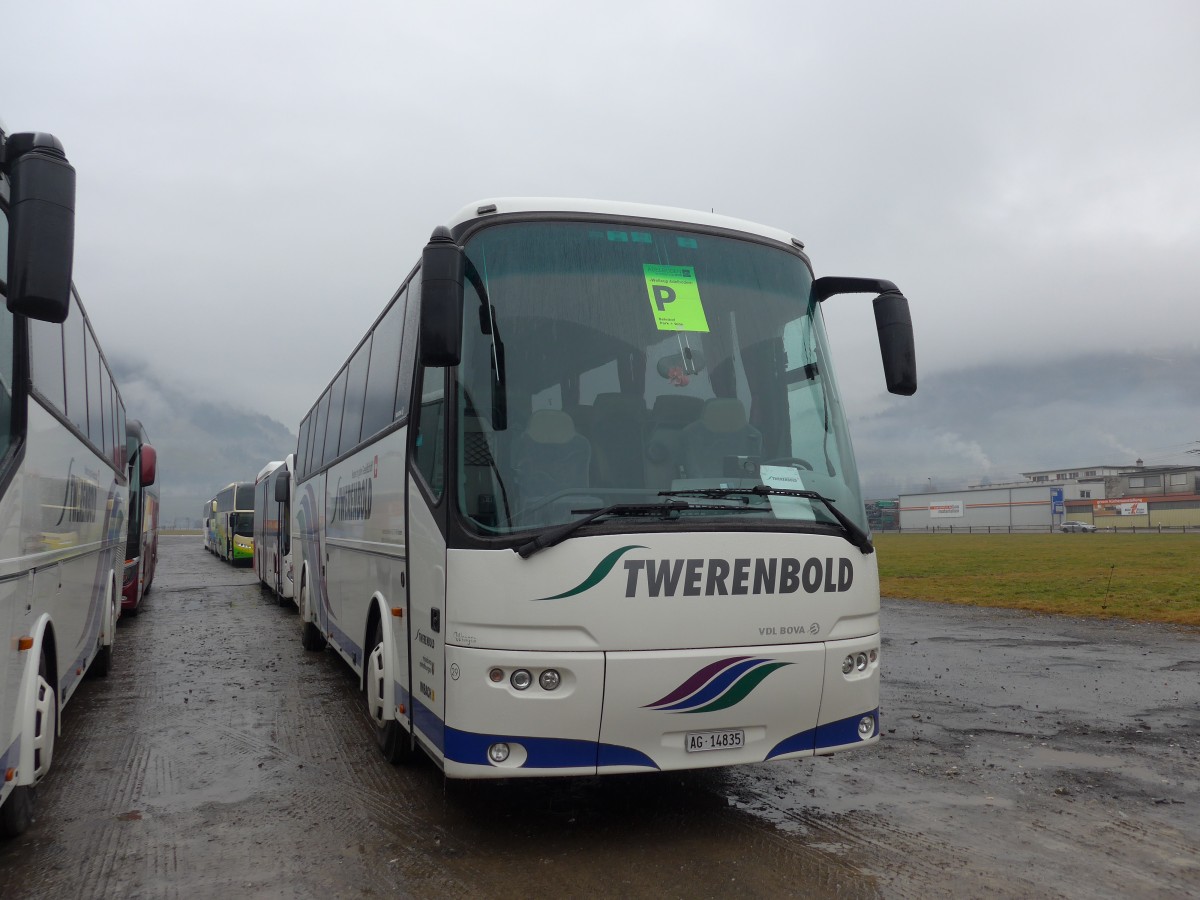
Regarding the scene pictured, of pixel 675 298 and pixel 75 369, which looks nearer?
pixel 675 298

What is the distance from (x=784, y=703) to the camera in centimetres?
505

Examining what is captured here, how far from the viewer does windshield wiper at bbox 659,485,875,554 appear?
4988 millimetres

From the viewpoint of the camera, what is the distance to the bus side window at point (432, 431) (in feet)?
16.9

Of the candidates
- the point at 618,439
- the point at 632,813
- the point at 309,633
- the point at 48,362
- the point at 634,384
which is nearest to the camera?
the point at 618,439

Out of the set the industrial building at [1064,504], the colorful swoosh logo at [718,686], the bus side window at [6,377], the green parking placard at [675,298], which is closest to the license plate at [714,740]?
the colorful swoosh logo at [718,686]

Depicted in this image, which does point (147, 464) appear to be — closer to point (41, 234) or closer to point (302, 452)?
point (302, 452)

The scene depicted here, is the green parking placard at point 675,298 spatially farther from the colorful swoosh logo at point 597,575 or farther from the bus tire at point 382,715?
the bus tire at point 382,715

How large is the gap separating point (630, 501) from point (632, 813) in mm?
2026

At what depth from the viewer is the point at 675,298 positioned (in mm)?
5441

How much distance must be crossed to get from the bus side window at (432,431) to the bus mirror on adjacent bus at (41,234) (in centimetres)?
189

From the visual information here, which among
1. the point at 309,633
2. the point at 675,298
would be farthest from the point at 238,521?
the point at 675,298

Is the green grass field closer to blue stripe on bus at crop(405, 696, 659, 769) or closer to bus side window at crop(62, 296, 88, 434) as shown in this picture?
blue stripe on bus at crop(405, 696, 659, 769)

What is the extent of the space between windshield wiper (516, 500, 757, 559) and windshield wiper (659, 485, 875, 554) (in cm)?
7

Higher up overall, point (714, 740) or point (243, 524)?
point (243, 524)
